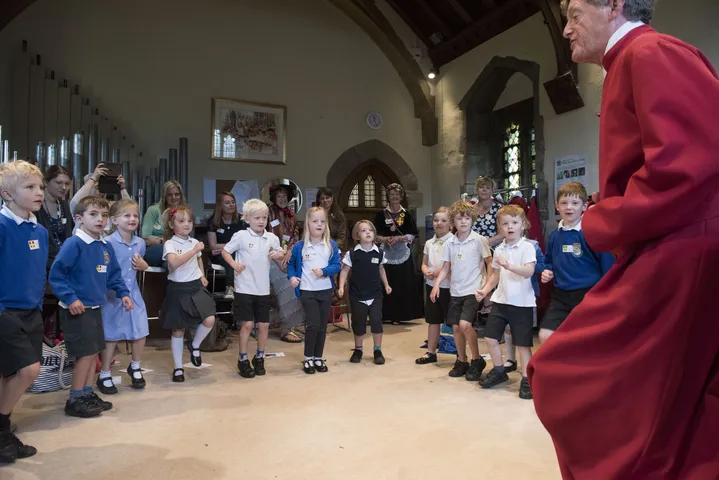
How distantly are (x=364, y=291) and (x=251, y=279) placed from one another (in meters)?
0.88

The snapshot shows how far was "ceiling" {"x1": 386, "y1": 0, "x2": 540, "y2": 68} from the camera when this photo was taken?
20.9 ft

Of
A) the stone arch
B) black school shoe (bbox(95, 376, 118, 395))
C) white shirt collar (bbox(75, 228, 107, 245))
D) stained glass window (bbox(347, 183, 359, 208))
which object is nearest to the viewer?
white shirt collar (bbox(75, 228, 107, 245))

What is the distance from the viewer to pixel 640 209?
0.94m

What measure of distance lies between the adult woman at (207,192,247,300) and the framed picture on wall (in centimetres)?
202

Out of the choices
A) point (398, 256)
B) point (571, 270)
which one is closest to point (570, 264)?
point (571, 270)

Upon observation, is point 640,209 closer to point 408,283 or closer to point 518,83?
point 408,283

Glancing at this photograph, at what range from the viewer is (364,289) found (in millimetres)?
4039

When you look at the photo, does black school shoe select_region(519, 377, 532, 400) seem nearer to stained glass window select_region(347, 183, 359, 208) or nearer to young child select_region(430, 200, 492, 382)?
young child select_region(430, 200, 492, 382)

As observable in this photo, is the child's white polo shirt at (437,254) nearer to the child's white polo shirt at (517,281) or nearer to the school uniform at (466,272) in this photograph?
the school uniform at (466,272)

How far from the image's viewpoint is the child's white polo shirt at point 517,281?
3.22 meters

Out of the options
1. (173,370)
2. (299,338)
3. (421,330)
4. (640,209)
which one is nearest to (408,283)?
(421,330)

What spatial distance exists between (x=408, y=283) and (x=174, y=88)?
3827 mm

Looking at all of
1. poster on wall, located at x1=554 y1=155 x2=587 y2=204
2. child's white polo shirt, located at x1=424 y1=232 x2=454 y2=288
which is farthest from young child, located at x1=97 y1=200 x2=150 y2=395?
poster on wall, located at x1=554 y1=155 x2=587 y2=204

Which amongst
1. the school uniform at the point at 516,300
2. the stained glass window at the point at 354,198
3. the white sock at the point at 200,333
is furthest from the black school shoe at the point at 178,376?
the stained glass window at the point at 354,198
